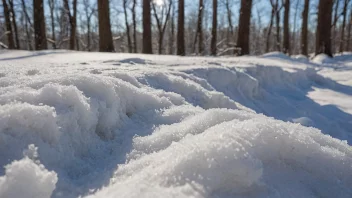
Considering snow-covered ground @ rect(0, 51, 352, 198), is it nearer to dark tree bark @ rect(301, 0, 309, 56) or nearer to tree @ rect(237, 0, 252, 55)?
tree @ rect(237, 0, 252, 55)

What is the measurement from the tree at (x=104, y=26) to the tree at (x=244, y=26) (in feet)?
13.3

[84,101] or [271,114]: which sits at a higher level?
[84,101]

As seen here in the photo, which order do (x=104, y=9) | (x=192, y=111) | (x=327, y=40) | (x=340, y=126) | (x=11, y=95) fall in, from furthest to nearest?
(x=327, y=40), (x=104, y=9), (x=340, y=126), (x=192, y=111), (x=11, y=95)

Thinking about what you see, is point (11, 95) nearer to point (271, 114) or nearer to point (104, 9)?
point (271, 114)

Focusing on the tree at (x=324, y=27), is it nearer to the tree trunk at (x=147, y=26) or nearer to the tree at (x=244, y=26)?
the tree at (x=244, y=26)

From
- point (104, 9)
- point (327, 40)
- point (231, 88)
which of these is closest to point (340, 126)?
point (231, 88)

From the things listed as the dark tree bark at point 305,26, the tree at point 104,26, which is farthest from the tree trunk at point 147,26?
the dark tree bark at point 305,26

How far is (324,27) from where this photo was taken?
1051cm

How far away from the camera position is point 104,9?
765 centimetres

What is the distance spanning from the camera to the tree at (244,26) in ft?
30.4

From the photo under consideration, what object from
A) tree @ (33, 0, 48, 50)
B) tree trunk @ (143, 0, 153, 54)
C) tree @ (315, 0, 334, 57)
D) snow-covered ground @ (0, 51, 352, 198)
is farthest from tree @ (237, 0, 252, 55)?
snow-covered ground @ (0, 51, 352, 198)

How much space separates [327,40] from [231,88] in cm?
896

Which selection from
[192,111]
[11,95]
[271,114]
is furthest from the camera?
[271,114]

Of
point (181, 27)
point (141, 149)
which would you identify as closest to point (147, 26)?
point (181, 27)
